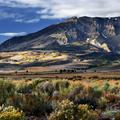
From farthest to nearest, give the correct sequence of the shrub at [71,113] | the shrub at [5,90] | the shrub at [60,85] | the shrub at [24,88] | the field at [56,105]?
the shrub at [60,85] → the shrub at [24,88] → the shrub at [5,90] → the field at [56,105] → the shrub at [71,113]

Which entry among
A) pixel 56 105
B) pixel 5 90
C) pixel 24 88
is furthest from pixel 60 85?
pixel 56 105

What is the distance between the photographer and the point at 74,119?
1284 centimetres

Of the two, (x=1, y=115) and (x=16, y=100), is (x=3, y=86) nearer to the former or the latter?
(x=16, y=100)

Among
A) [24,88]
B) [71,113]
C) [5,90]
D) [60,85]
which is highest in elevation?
[71,113]

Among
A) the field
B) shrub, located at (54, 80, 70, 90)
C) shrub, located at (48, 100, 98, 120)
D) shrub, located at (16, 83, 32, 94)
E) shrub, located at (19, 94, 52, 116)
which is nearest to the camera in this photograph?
shrub, located at (48, 100, 98, 120)

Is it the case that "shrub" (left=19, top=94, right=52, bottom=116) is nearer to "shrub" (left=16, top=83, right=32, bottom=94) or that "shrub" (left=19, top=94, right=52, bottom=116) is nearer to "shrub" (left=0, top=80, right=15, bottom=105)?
"shrub" (left=0, top=80, right=15, bottom=105)

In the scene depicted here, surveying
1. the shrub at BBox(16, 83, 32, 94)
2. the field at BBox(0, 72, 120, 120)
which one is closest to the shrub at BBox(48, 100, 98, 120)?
the field at BBox(0, 72, 120, 120)

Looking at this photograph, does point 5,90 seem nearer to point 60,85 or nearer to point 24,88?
point 24,88

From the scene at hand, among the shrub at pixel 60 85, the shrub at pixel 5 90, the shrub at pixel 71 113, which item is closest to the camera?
the shrub at pixel 71 113

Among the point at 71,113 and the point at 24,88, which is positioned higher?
the point at 71,113

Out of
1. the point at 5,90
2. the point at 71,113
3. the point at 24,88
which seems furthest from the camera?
the point at 24,88

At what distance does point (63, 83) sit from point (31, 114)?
13387 millimetres

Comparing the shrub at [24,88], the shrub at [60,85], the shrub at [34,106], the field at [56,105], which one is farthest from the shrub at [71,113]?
the shrub at [60,85]

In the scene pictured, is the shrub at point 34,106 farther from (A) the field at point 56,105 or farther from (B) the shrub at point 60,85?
(B) the shrub at point 60,85
